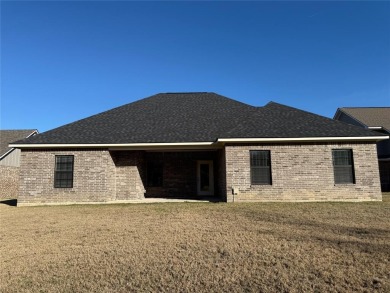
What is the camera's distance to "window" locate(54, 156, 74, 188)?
587 inches

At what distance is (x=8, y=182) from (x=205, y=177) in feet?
59.1

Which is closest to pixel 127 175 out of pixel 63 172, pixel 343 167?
pixel 63 172

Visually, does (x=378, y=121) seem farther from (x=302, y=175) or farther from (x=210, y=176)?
(x=210, y=176)

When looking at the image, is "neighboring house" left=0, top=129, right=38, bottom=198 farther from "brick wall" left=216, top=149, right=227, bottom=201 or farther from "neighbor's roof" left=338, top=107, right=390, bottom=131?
"neighbor's roof" left=338, top=107, right=390, bottom=131

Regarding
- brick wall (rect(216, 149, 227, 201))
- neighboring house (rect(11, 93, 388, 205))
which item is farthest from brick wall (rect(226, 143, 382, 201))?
brick wall (rect(216, 149, 227, 201))

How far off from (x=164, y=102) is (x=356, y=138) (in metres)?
12.1

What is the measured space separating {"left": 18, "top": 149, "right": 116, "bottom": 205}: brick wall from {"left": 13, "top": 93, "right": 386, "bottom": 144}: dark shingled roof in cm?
70

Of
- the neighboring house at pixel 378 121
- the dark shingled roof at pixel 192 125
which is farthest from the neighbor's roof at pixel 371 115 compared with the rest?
the dark shingled roof at pixel 192 125

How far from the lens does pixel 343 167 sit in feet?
45.4

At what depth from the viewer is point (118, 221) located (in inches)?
366

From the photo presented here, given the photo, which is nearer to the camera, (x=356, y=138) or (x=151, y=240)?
(x=151, y=240)

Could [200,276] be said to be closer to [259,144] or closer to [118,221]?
[118,221]

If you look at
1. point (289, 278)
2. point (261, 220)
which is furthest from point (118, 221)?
point (289, 278)

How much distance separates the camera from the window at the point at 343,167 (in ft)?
45.2
